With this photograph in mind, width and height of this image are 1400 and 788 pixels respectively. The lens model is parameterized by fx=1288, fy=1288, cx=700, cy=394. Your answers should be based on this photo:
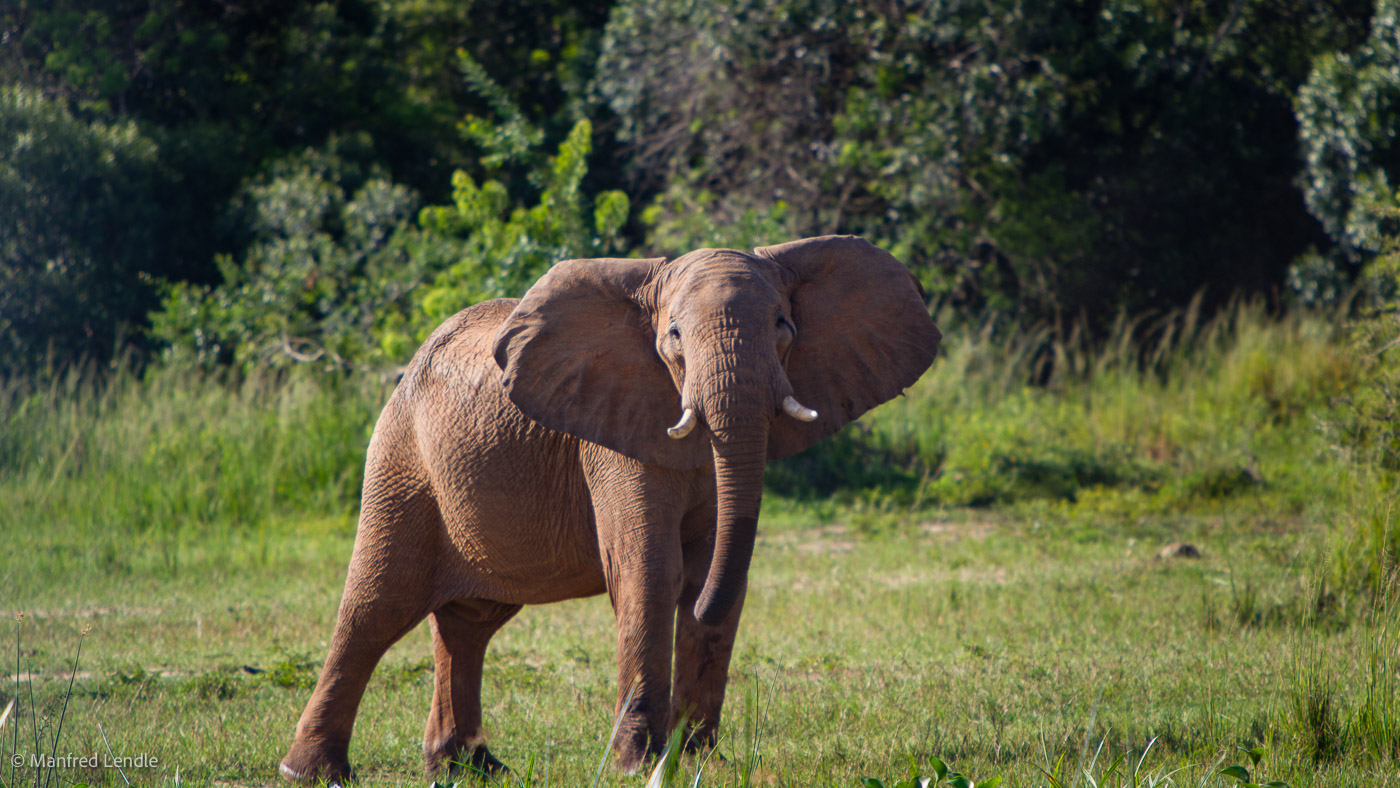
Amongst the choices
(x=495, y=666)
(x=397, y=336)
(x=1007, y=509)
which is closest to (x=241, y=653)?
(x=495, y=666)

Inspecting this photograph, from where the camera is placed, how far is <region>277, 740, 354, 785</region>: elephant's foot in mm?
4430

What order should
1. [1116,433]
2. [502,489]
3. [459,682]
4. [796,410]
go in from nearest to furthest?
1. [796,410]
2. [502,489]
3. [459,682]
4. [1116,433]

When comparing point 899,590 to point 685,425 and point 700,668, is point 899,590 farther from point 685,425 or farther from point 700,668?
point 685,425

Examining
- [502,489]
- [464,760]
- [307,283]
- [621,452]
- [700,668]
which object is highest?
[307,283]

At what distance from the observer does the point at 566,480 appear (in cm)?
429

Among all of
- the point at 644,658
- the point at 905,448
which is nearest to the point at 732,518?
the point at 644,658

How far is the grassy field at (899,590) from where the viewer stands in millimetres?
4570

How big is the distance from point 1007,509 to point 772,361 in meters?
6.97

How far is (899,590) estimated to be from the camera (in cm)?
781

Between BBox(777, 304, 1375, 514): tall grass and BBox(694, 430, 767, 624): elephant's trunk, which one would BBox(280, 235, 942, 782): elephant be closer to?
BBox(694, 430, 767, 624): elephant's trunk

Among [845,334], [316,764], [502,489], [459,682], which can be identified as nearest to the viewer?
[845,334]

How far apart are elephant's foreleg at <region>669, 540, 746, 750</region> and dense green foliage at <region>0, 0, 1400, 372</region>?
24.1ft

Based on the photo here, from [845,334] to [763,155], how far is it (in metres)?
10.8

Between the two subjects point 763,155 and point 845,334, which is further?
point 763,155
